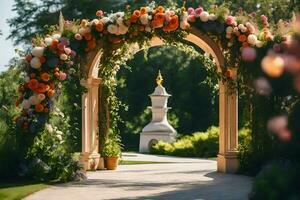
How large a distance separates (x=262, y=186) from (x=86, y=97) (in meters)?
8.41

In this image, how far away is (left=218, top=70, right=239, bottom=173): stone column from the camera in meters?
13.0

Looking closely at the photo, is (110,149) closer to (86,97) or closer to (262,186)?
(86,97)

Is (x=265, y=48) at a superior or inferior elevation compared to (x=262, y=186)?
superior

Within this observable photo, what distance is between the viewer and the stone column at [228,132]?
13016mm

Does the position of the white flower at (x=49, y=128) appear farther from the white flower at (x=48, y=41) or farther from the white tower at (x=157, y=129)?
the white tower at (x=157, y=129)

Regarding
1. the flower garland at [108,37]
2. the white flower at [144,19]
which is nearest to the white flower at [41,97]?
the flower garland at [108,37]

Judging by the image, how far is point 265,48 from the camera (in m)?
11.7

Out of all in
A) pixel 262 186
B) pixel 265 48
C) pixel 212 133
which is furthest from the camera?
pixel 212 133

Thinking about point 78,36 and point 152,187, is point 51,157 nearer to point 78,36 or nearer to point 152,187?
point 152,187

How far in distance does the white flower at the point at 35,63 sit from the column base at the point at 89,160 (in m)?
3.24

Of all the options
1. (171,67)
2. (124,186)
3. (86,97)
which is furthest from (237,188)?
(171,67)

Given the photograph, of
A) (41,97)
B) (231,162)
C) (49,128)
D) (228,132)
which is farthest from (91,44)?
(231,162)

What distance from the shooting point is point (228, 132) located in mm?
13219

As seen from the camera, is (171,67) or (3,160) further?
(171,67)
